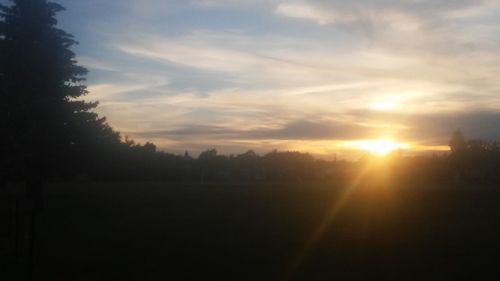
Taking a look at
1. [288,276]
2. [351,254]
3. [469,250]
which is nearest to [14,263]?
[288,276]

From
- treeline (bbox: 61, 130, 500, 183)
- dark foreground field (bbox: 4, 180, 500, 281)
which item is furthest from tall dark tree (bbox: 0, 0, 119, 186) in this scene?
treeline (bbox: 61, 130, 500, 183)

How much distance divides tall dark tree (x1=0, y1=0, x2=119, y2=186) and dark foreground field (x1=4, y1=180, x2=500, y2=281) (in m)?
2.36

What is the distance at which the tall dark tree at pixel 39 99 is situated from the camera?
26.6m

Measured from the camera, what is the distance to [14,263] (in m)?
13.8

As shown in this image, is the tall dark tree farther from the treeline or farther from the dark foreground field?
the treeline

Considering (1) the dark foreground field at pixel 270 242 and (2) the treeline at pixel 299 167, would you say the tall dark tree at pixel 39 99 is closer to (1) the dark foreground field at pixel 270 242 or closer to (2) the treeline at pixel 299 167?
(1) the dark foreground field at pixel 270 242

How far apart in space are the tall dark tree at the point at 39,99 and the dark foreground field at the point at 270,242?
2358 mm

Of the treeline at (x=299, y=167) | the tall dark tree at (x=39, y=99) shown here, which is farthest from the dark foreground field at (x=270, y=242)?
the treeline at (x=299, y=167)

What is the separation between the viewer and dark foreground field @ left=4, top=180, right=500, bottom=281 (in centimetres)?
1289

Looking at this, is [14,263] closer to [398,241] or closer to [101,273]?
[101,273]

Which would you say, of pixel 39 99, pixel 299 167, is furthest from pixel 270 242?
pixel 299 167

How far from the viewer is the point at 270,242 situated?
17125mm

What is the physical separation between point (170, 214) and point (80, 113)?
6.29m

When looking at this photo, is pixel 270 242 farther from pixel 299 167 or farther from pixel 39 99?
pixel 299 167
